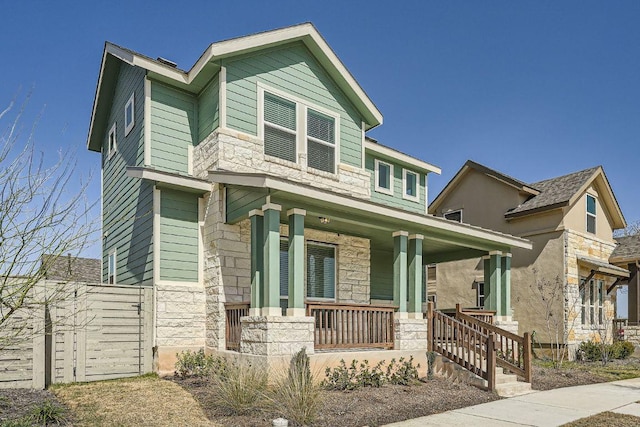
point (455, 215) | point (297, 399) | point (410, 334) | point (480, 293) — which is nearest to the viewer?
point (297, 399)

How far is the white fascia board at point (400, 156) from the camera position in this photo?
14914 millimetres

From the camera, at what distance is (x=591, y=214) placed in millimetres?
18594

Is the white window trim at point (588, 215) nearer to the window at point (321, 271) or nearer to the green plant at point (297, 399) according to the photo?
the window at point (321, 271)

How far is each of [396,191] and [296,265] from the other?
806 cm

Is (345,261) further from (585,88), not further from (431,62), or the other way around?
(585,88)

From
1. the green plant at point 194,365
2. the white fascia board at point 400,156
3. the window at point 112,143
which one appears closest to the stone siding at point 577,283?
the white fascia board at point 400,156

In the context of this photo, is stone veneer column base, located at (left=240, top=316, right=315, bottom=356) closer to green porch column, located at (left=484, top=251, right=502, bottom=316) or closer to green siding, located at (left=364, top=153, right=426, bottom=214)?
green porch column, located at (left=484, top=251, right=502, bottom=316)

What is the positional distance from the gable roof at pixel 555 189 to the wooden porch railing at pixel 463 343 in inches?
329

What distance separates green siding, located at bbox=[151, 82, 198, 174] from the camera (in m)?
10.9

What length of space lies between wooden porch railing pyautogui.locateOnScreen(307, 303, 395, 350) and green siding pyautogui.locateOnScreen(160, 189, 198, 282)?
2.88m

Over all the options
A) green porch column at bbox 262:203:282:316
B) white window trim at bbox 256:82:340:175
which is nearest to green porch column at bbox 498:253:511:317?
white window trim at bbox 256:82:340:175

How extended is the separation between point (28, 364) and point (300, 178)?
6536mm

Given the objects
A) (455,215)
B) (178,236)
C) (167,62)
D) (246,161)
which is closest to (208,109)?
(246,161)

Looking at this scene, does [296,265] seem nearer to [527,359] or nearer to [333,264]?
[333,264]
